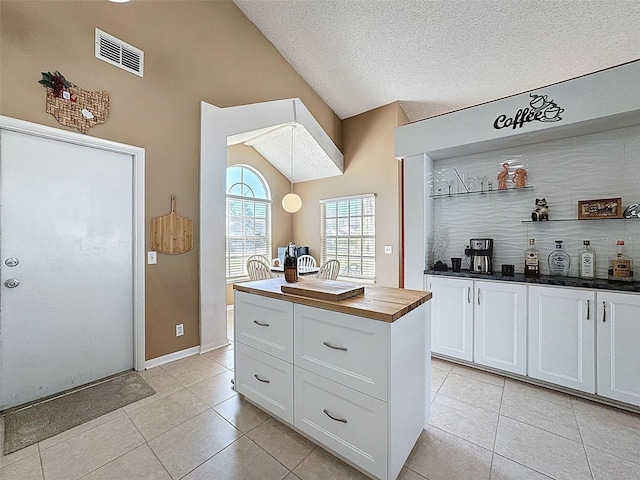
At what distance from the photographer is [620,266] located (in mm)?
2209

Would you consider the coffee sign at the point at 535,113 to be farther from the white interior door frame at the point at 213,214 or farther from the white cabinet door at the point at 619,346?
the white interior door frame at the point at 213,214

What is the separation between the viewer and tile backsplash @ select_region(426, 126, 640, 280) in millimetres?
2293

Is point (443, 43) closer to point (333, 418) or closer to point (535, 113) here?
point (535, 113)

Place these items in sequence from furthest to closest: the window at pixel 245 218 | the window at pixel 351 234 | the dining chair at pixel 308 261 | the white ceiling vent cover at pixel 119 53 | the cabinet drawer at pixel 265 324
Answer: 1. the dining chair at pixel 308 261
2. the window at pixel 245 218
3. the window at pixel 351 234
4. the white ceiling vent cover at pixel 119 53
5. the cabinet drawer at pixel 265 324

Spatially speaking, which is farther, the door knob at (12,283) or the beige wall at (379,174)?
the beige wall at (379,174)

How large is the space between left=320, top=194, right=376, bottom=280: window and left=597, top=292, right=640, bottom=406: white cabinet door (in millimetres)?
3131

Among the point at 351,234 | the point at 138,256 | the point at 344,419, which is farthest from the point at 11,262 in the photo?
the point at 351,234

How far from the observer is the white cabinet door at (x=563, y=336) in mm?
2088

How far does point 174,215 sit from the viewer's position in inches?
115

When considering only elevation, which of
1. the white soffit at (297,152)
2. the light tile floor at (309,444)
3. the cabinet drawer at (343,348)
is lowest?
the light tile floor at (309,444)

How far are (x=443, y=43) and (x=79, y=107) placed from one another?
375 centimetres

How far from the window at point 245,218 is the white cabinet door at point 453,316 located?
148 inches

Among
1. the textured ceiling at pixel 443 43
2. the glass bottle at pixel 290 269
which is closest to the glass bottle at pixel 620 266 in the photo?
the textured ceiling at pixel 443 43

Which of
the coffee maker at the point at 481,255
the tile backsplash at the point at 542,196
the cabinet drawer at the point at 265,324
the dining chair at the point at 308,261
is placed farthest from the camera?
the dining chair at the point at 308,261
